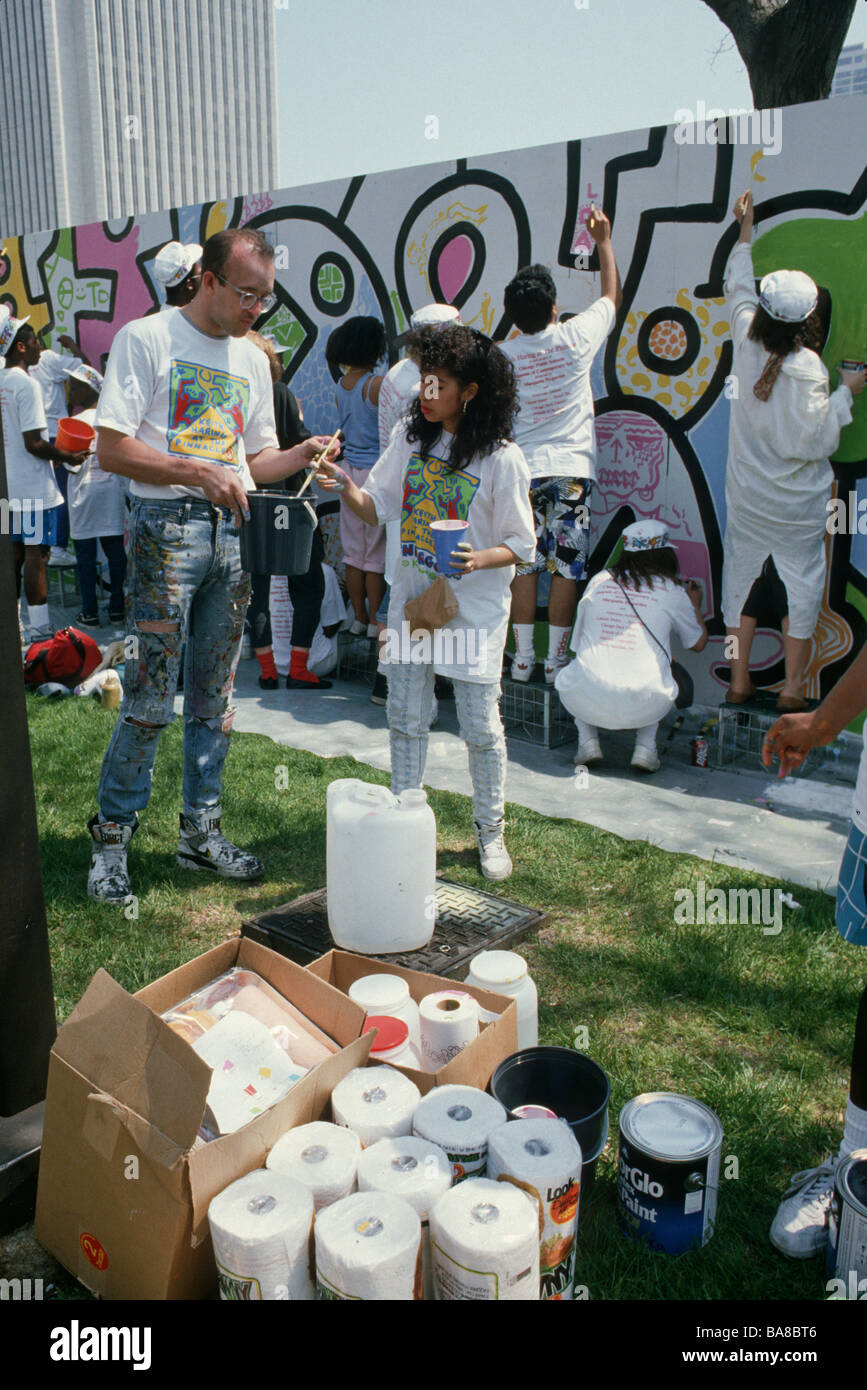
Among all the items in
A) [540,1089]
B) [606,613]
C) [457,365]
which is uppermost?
[457,365]

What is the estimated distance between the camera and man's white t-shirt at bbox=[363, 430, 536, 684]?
401 centimetres

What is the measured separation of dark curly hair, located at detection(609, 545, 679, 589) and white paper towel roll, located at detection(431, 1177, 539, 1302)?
13.6ft

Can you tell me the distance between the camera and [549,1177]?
6.53 ft

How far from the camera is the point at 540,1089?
2.58 m

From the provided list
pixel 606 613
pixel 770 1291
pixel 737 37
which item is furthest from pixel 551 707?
pixel 737 37

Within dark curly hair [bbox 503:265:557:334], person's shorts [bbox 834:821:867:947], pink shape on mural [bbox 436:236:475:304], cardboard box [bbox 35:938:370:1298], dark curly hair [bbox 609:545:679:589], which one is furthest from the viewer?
pink shape on mural [bbox 436:236:475:304]

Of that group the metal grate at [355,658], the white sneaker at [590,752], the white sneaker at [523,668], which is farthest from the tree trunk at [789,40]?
the white sneaker at [590,752]

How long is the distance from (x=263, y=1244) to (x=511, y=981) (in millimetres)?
1142

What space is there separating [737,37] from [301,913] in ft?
39.2

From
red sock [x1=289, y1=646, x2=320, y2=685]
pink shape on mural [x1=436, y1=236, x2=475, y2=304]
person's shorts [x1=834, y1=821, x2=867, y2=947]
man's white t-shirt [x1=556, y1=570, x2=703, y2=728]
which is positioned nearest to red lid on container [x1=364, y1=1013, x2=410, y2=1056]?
person's shorts [x1=834, y1=821, x2=867, y2=947]

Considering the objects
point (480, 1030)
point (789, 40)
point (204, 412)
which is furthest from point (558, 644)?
point (789, 40)

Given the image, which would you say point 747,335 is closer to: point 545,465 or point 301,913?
point 545,465

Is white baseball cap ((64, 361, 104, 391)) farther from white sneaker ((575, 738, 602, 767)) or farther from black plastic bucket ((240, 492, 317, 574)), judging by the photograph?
black plastic bucket ((240, 492, 317, 574))

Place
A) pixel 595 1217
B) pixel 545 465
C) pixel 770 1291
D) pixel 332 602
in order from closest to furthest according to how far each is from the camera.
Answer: pixel 770 1291 → pixel 595 1217 → pixel 545 465 → pixel 332 602
